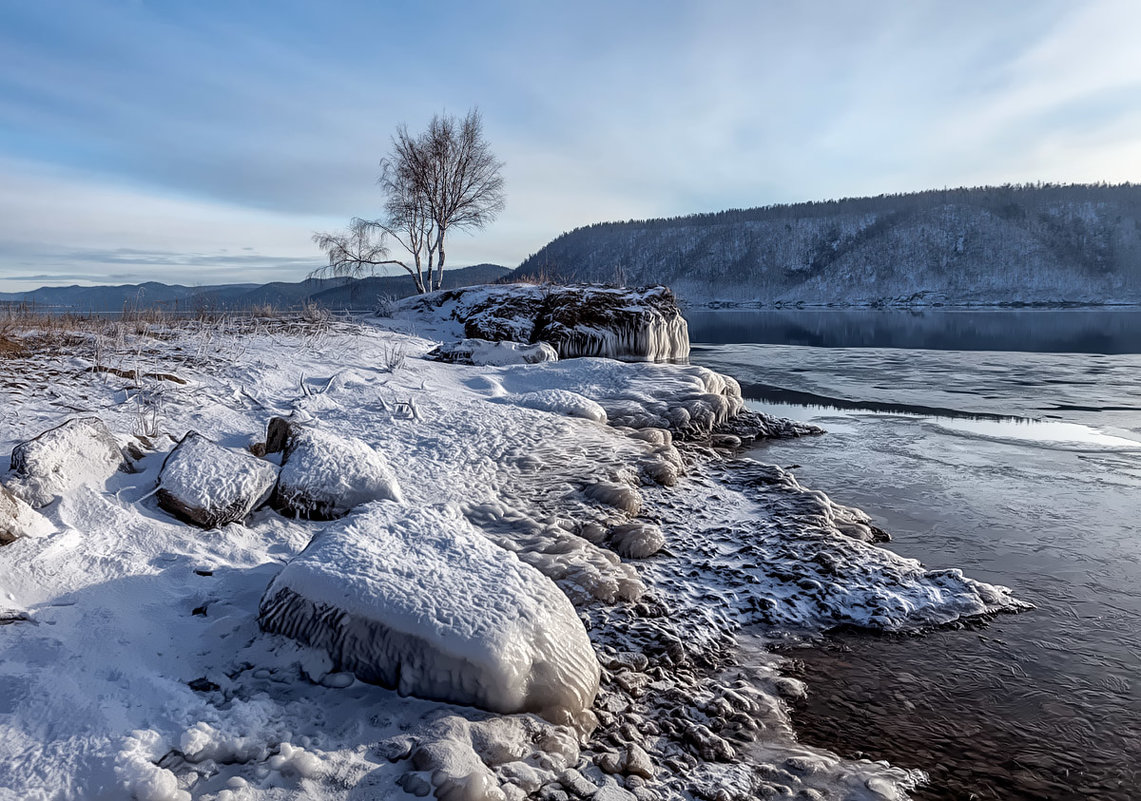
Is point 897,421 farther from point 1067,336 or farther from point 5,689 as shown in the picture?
point 1067,336

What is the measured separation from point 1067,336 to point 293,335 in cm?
3095

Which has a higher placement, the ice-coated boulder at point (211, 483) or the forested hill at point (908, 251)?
the forested hill at point (908, 251)

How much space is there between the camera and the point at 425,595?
278 cm

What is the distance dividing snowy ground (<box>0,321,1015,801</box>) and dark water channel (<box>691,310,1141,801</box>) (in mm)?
254

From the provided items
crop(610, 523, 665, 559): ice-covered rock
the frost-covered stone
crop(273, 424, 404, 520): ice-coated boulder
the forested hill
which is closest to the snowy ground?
crop(610, 523, 665, 559): ice-covered rock

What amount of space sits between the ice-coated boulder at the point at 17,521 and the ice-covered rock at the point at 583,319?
1200 centimetres

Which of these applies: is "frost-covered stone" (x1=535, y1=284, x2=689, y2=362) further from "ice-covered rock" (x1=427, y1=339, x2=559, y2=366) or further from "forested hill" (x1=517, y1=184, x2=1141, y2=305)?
"forested hill" (x1=517, y1=184, x2=1141, y2=305)

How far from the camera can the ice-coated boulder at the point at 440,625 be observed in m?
2.55

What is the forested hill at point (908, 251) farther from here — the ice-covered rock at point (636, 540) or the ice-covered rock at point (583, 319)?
the ice-covered rock at point (636, 540)

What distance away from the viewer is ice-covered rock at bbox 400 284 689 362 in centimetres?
1503

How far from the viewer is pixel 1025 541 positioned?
4957 mm

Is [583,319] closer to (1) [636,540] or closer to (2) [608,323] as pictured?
(2) [608,323]

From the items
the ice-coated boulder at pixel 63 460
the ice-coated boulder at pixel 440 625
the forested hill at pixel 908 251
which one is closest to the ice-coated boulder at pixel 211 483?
the ice-coated boulder at pixel 63 460

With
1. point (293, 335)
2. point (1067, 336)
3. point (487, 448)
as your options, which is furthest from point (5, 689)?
point (1067, 336)
